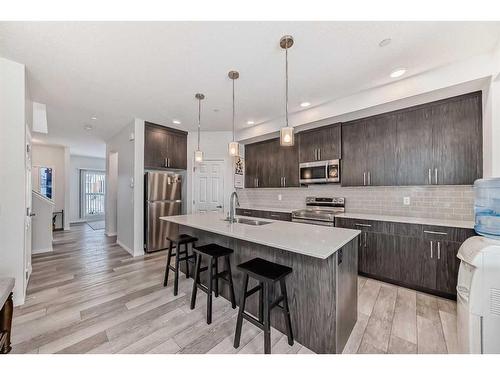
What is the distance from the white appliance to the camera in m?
1.32

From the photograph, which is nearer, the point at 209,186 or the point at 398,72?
the point at 398,72

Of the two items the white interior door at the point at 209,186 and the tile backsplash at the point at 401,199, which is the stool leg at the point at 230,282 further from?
the white interior door at the point at 209,186

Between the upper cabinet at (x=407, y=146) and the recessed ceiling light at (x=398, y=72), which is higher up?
the recessed ceiling light at (x=398, y=72)

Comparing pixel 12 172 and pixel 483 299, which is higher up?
pixel 12 172

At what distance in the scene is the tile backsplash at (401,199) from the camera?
8.59 feet

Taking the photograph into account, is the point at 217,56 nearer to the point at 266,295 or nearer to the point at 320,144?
the point at 266,295

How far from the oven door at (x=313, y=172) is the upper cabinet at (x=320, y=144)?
0.32 feet

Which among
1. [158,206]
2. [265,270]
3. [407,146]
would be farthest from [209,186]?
[407,146]

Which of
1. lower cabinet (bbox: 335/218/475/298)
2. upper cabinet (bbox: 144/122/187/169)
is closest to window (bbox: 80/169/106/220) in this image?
upper cabinet (bbox: 144/122/187/169)

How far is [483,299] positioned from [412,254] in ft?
4.03

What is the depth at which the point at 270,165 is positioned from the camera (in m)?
4.45

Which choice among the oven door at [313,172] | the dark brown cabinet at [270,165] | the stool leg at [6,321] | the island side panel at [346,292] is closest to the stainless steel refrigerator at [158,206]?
the dark brown cabinet at [270,165]

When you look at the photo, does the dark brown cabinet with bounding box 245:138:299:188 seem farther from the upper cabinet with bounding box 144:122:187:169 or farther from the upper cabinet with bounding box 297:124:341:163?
the upper cabinet with bounding box 144:122:187:169
